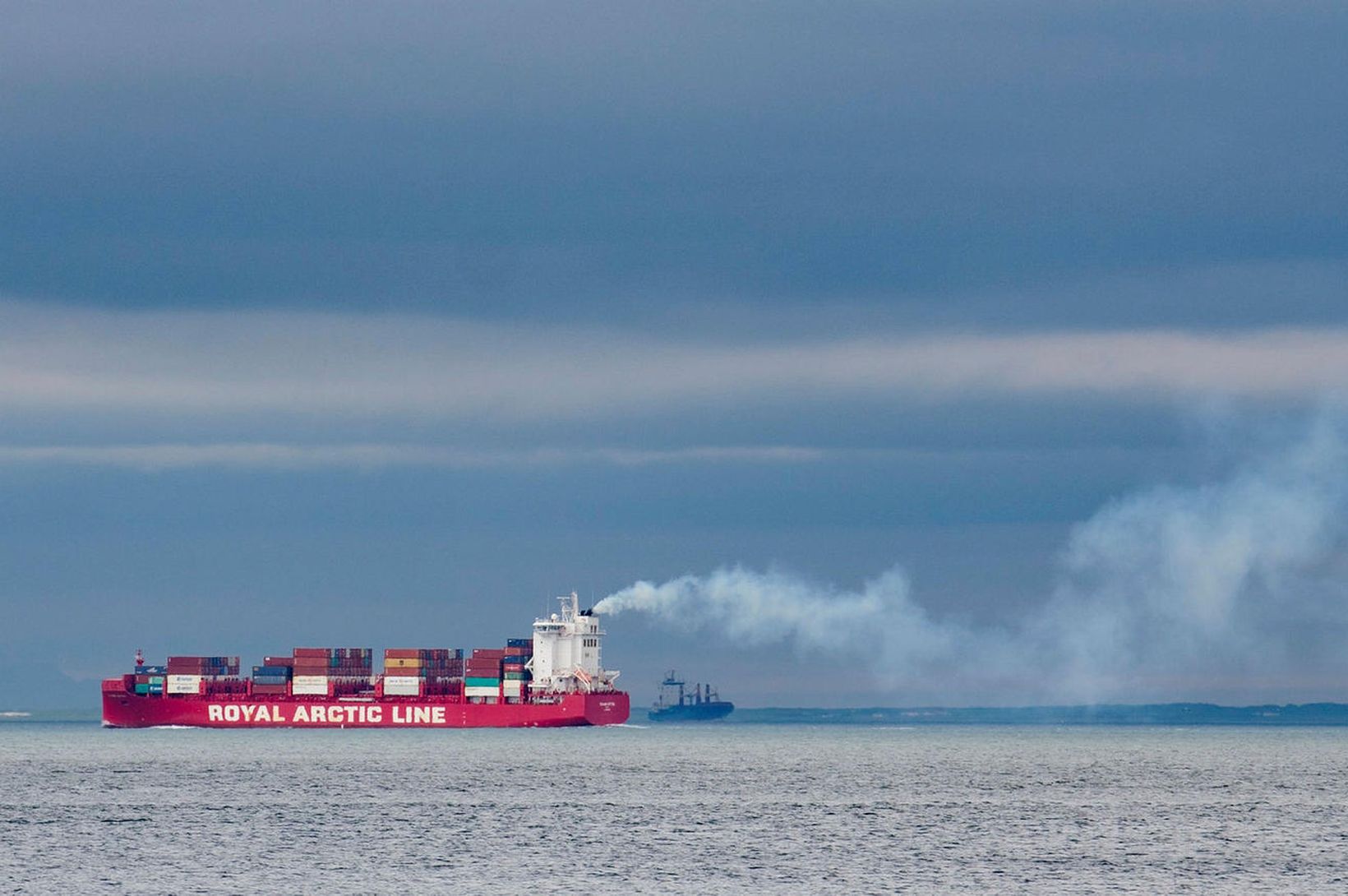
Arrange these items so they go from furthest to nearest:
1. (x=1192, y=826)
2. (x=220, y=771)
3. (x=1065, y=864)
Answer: (x=220, y=771) < (x=1192, y=826) < (x=1065, y=864)

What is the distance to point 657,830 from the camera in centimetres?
10338

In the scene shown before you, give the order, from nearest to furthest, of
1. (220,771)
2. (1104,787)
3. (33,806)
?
(33,806), (1104,787), (220,771)

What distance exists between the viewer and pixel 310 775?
490 feet

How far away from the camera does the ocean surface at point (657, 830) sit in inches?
3231

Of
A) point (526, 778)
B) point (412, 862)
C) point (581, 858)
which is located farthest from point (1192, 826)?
point (526, 778)

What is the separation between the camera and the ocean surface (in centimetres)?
8206

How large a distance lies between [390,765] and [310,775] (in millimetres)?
16208

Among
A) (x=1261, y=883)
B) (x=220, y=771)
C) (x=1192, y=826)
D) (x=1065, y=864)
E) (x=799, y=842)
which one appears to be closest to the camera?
(x=1261, y=883)

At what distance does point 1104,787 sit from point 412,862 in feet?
217

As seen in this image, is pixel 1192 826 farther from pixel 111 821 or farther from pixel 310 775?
pixel 310 775

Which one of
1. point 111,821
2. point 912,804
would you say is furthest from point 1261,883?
point 111,821

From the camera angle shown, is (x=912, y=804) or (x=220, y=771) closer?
(x=912, y=804)

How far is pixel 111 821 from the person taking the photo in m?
108

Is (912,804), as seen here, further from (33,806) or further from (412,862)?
(33,806)
